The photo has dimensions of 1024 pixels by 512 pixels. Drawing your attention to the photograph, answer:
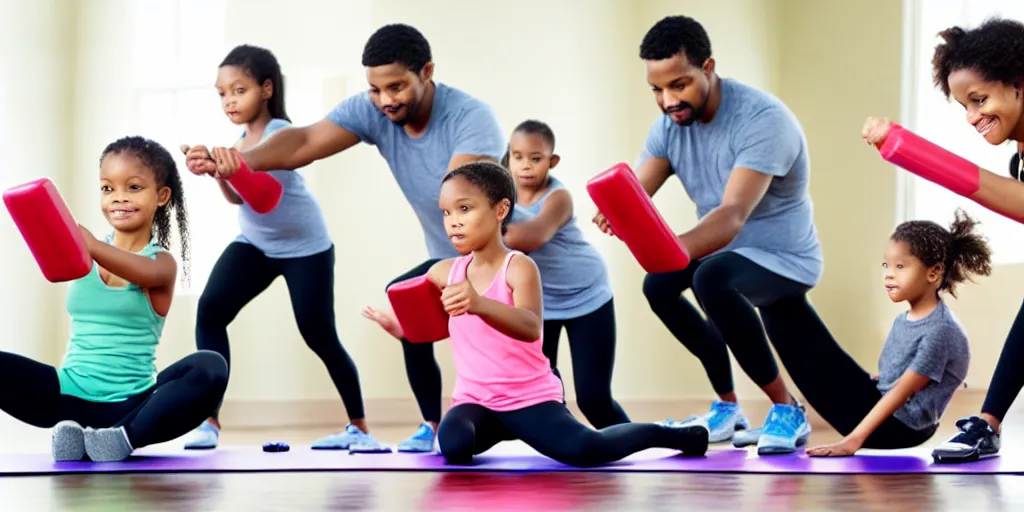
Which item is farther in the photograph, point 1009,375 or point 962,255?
point 962,255

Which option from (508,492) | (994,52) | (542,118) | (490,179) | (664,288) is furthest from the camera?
(542,118)

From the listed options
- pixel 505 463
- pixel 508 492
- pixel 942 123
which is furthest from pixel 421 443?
pixel 942 123

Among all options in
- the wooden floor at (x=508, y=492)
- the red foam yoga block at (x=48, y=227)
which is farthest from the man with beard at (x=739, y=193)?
the red foam yoga block at (x=48, y=227)

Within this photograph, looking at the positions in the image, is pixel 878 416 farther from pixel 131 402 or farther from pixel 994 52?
pixel 131 402

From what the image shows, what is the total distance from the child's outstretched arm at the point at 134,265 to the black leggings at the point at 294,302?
0.43 meters

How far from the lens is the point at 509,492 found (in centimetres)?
182

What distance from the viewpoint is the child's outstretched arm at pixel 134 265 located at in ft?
7.60

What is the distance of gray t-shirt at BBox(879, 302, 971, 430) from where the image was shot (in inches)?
96.7

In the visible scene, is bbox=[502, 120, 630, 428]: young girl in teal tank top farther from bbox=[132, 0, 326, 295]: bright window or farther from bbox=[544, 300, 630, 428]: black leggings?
bbox=[132, 0, 326, 295]: bright window

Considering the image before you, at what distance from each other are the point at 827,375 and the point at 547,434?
720 mm

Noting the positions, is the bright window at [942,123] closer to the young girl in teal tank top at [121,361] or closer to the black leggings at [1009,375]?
the black leggings at [1009,375]

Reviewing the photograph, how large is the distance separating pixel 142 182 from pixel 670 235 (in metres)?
1.10

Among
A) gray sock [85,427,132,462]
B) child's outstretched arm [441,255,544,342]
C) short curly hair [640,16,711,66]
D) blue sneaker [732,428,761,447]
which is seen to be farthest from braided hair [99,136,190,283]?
blue sneaker [732,428,761,447]

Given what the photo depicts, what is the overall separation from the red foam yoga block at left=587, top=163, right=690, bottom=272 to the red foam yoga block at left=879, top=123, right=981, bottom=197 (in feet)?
1.50
